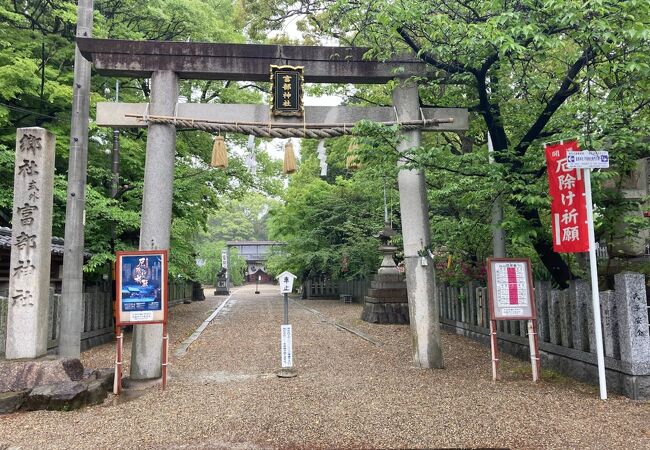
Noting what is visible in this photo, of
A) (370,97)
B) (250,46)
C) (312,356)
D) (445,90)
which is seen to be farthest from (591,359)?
(370,97)

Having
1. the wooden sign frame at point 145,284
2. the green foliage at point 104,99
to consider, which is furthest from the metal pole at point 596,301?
the green foliage at point 104,99

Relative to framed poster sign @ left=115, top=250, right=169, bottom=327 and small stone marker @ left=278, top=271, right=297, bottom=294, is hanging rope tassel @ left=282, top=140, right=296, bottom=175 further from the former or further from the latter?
framed poster sign @ left=115, top=250, right=169, bottom=327

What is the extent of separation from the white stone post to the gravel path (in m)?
1.31

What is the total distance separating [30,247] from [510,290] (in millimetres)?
7378

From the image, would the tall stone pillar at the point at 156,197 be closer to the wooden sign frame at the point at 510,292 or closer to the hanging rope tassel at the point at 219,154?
the hanging rope tassel at the point at 219,154

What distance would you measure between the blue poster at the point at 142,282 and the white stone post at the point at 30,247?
44.6 inches

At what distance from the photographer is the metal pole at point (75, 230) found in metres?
7.40

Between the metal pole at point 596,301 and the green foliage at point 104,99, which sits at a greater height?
the green foliage at point 104,99

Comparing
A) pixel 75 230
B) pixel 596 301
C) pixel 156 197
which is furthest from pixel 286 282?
pixel 596 301

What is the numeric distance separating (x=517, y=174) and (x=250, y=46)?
16.2 feet

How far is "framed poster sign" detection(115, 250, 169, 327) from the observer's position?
22.9 feet

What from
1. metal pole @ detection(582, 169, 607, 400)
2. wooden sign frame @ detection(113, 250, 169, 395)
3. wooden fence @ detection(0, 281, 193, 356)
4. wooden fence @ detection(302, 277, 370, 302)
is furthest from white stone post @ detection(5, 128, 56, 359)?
wooden fence @ detection(302, 277, 370, 302)

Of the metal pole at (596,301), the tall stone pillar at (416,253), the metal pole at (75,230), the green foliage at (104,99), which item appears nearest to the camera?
the metal pole at (596,301)

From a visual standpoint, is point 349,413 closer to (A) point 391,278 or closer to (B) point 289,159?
(B) point 289,159
